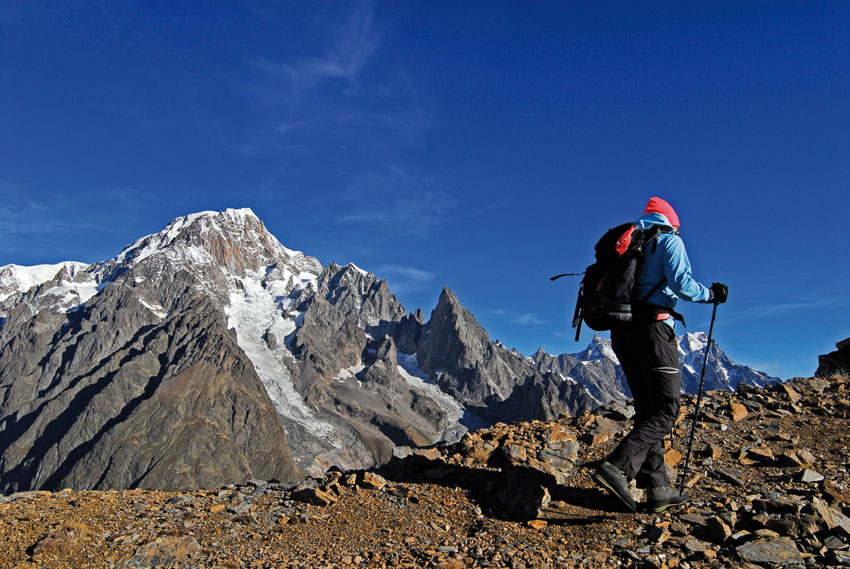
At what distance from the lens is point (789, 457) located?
34.7 feet

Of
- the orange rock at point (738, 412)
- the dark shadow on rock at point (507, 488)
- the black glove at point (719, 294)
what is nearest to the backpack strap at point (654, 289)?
the black glove at point (719, 294)

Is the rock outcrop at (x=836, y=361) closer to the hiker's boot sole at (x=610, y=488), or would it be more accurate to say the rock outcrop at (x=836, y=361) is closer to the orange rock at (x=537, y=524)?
the hiker's boot sole at (x=610, y=488)

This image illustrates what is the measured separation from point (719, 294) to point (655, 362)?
66.5 inches

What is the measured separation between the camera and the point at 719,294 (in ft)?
28.8

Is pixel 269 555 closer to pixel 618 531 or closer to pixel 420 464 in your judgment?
pixel 420 464

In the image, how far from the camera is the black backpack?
348 inches

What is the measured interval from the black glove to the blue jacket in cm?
18

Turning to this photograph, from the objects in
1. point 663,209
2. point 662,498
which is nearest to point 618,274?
point 663,209

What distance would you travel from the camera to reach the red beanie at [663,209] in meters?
9.21

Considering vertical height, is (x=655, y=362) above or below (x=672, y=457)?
above

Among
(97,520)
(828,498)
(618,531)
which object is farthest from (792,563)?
(97,520)

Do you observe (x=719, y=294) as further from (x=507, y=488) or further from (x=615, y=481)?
(x=507, y=488)

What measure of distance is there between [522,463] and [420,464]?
9.28 ft

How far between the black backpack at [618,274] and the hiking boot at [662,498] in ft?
9.60
